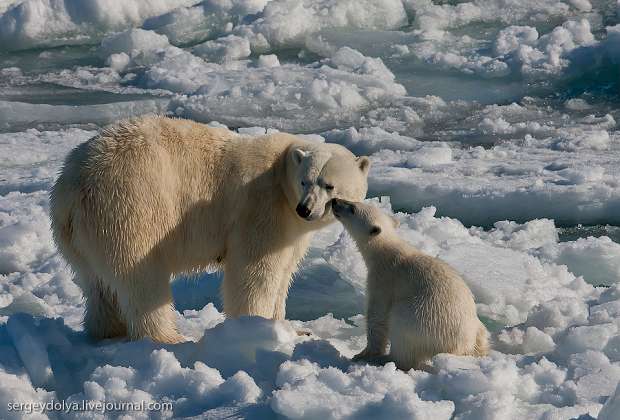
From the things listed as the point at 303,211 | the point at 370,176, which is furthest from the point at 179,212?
the point at 370,176

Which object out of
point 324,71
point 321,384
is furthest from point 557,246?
point 324,71

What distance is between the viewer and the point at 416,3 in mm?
12750

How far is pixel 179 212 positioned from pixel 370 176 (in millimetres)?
3436

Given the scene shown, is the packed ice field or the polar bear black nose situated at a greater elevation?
the polar bear black nose

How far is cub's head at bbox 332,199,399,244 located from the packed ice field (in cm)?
48

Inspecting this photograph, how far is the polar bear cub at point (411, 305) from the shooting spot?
3.38 meters

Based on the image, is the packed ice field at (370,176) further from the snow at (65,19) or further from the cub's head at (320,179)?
the cub's head at (320,179)

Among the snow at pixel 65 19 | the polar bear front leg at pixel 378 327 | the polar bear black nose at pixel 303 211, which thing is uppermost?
the polar bear black nose at pixel 303 211

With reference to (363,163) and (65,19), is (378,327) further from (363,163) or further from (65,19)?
(65,19)

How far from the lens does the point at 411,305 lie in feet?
11.1

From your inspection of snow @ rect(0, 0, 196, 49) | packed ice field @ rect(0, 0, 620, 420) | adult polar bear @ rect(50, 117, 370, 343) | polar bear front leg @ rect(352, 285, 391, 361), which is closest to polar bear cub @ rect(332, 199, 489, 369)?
polar bear front leg @ rect(352, 285, 391, 361)

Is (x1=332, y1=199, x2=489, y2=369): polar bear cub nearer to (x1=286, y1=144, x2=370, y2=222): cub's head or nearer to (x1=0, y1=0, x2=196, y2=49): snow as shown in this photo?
(x1=286, y1=144, x2=370, y2=222): cub's head

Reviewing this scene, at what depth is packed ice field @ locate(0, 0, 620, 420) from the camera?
321cm

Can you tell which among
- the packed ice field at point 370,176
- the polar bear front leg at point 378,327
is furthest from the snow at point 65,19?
the polar bear front leg at point 378,327
